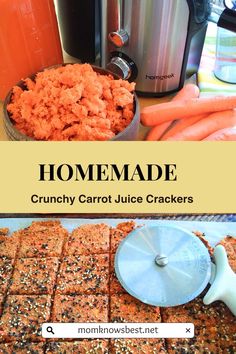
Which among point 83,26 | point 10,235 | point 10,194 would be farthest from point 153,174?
point 83,26

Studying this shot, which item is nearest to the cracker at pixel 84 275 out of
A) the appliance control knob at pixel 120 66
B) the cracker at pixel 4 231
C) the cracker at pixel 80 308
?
the cracker at pixel 80 308

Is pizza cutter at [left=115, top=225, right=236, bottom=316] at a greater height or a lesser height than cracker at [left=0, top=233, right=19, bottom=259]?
greater

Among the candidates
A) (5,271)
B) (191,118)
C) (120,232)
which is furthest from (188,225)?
(5,271)

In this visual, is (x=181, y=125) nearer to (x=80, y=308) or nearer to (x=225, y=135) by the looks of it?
(x=225, y=135)

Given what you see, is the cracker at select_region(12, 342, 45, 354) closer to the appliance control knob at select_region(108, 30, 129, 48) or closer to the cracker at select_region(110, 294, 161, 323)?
the cracker at select_region(110, 294, 161, 323)

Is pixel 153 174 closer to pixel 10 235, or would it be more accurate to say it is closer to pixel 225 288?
pixel 225 288

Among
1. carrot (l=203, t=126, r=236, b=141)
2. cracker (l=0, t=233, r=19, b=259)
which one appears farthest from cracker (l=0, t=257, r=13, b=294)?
carrot (l=203, t=126, r=236, b=141)
